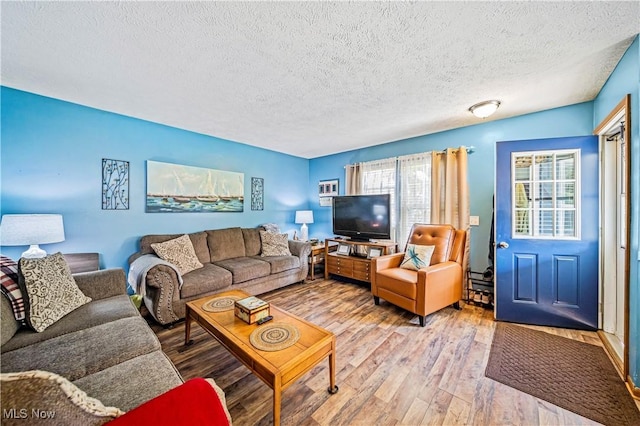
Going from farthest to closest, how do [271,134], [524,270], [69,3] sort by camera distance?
1. [271,134]
2. [524,270]
3. [69,3]

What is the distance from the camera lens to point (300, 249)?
12.9ft

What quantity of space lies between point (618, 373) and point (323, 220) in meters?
4.07

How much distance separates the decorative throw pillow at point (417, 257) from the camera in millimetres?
2991

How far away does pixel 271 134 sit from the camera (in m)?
3.66

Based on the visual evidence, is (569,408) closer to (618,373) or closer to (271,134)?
(618,373)

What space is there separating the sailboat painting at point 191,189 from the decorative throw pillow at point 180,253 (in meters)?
0.55

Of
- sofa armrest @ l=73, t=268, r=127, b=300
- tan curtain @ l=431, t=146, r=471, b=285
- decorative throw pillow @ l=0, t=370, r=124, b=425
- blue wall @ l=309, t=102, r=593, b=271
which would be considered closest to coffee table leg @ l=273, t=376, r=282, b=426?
decorative throw pillow @ l=0, t=370, r=124, b=425

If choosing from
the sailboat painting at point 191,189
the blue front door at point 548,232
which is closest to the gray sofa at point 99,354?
the sailboat painting at point 191,189

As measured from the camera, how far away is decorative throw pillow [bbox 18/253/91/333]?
155cm

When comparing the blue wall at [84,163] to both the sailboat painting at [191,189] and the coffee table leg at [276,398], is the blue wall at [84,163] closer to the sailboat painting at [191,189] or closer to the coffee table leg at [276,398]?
the sailboat painting at [191,189]

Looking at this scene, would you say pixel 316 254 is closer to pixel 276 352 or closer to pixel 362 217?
pixel 362 217

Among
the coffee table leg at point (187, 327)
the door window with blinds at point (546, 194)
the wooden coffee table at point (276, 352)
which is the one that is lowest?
the coffee table leg at point (187, 327)

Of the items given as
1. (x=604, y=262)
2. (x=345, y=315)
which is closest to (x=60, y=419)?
(x=345, y=315)

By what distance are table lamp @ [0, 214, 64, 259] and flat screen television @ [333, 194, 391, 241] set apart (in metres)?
3.46
